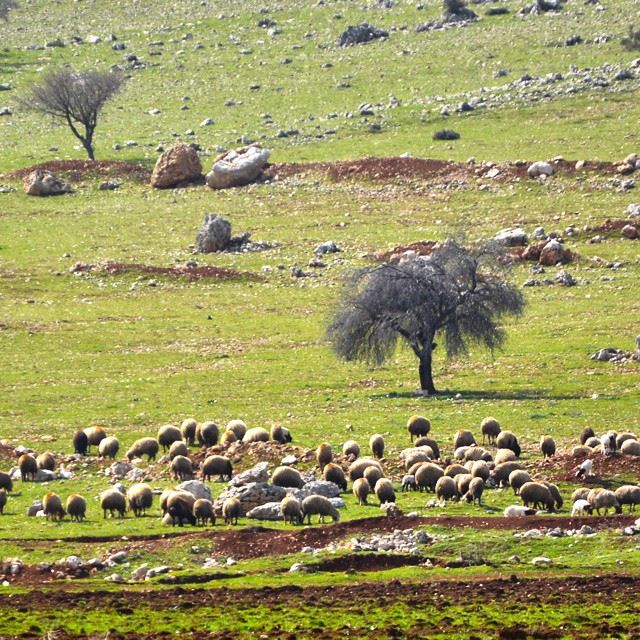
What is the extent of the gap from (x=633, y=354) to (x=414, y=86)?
4922 cm

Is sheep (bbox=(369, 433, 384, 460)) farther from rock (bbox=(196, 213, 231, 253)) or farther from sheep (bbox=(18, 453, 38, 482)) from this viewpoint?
rock (bbox=(196, 213, 231, 253))

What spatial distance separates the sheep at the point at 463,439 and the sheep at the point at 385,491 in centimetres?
508

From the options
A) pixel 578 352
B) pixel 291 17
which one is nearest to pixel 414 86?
pixel 291 17

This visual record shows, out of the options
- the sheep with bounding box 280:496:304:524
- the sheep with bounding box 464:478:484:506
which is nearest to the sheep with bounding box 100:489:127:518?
the sheep with bounding box 280:496:304:524

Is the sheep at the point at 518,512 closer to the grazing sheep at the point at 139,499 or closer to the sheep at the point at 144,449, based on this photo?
the grazing sheep at the point at 139,499

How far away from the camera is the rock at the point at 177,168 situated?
82750mm

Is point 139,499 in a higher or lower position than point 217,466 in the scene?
lower

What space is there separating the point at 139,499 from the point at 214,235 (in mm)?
37855

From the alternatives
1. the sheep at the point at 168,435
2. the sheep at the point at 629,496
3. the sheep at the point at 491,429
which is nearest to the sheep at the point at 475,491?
the sheep at the point at 629,496

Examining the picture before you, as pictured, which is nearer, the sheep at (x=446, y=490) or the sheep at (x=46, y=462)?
the sheep at (x=446, y=490)

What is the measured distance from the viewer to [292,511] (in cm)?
3189

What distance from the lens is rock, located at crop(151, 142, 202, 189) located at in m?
82.8

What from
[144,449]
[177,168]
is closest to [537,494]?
[144,449]

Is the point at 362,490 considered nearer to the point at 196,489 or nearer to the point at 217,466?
the point at 196,489
